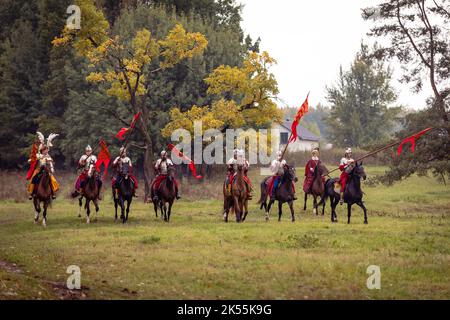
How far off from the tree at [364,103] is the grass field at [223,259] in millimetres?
58424

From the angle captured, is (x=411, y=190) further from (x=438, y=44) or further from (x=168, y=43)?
(x=168, y=43)

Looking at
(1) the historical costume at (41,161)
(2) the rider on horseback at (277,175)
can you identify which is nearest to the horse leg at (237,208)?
Answer: (2) the rider on horseback at (277,175)

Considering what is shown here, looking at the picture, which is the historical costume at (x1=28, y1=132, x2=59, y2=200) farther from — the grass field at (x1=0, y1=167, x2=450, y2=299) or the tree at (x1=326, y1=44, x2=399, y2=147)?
the tree at (x1=326, y1=44, x2=399, y2=147)

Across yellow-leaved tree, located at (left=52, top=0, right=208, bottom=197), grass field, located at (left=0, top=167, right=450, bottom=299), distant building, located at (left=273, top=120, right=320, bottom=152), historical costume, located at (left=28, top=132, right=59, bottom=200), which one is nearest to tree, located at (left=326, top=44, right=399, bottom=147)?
distant building, located at (left=273, top=120, right=320, bottom=152)

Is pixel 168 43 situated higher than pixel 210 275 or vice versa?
pixel 168 43

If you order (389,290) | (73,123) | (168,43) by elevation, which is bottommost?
(389,290)

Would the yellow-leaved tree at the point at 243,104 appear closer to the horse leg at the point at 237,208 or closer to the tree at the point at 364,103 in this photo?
the horse leg at the point at 237,208

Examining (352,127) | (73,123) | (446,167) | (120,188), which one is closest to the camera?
(120,188)

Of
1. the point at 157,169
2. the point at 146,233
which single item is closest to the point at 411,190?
the point at 157,169

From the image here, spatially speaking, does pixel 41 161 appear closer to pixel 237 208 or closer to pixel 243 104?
pixel 237 208

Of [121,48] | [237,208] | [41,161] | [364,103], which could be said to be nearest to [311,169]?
[237,208]

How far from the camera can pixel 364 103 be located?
84.9 meters

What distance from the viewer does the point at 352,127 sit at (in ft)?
274

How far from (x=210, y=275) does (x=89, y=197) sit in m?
13.6
